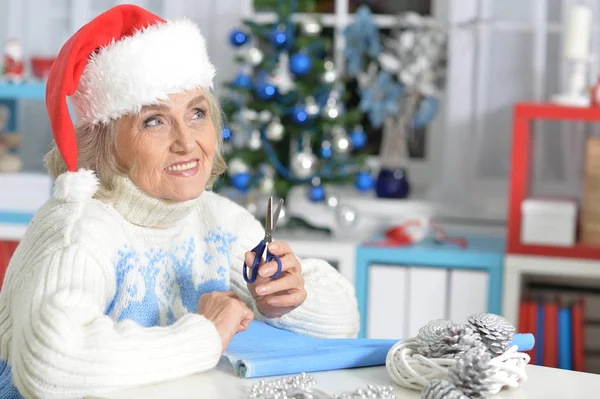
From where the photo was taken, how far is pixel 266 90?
324 cm

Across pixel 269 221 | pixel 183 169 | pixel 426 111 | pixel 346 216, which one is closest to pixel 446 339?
pixel 269 221

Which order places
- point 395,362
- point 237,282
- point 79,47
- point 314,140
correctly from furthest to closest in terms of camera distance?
point 314,140 → point 237,282 → point 79,47 → point 395,362

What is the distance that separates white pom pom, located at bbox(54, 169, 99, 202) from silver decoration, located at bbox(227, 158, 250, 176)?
1.60 meters

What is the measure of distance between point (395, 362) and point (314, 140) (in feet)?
6.21

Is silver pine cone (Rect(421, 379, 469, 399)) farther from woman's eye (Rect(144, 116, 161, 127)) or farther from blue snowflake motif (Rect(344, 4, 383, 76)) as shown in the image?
blue snowflake motif (Rect(344, 4, 383, 76))

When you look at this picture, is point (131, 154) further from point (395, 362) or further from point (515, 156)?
point (515, 156)

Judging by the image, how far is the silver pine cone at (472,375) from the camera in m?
1.34

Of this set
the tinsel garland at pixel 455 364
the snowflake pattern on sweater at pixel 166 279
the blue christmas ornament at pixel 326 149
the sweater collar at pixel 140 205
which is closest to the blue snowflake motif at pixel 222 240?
the snowflake pattern on sweater at pixel 166 279

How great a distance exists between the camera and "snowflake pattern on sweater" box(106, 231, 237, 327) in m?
1.65

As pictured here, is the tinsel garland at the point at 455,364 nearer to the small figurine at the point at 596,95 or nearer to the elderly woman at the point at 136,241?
the elderly woman at the point at 136,241

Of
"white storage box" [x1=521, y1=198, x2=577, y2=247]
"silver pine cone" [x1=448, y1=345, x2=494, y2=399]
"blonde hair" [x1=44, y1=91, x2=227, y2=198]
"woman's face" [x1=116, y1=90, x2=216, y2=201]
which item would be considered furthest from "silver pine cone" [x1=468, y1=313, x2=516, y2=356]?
"white storage box" [x1=521, y1=198, x2=577, y2=247]

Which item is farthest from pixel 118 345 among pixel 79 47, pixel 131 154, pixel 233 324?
pixel 79 47

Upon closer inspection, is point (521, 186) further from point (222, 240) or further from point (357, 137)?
point (222, 240)

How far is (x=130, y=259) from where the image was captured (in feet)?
5.43
